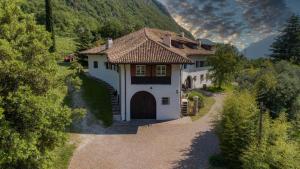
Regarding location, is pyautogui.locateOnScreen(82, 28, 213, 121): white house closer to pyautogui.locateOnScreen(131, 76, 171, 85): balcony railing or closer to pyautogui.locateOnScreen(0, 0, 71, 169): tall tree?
pyautogui.locateOnScreen(131, 76, 171, 85): balcony railing

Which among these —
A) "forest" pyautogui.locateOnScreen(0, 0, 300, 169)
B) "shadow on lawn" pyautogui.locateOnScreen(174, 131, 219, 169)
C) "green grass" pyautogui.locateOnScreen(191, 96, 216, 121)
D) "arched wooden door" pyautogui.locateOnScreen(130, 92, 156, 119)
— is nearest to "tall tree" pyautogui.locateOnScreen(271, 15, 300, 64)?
"green grass" pyautogui.locateOnScreen(191, 96, 216, 121)

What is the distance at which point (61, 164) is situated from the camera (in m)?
18.0

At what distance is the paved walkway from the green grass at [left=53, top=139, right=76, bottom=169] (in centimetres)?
33

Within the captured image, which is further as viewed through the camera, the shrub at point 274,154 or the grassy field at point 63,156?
the grassy field at point 63,156

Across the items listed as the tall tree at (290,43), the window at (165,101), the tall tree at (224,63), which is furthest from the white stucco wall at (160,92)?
the tall tree at (290,43)

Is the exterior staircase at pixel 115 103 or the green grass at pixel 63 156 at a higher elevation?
the exterior staircase at pixel 115 103

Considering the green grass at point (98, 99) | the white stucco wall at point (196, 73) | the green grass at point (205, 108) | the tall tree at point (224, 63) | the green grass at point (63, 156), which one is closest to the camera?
the green grass at point (63, 156)

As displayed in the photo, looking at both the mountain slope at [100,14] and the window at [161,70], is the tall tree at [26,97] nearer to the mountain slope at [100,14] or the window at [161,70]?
the window at [161,70]

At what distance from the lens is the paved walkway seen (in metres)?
18.3

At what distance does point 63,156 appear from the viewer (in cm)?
1894

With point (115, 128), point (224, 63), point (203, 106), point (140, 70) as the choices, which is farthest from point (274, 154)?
point (224, 63)

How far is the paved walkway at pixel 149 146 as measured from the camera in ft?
60.1

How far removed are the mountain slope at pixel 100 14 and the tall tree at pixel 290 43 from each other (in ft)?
89.9

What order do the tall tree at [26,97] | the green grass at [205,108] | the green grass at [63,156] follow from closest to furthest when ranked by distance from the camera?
the tall tree at [26,97], the green grass at [63,156], the green grass at [205,108]
